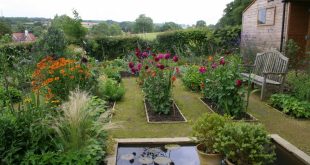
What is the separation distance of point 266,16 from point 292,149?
7.18 m

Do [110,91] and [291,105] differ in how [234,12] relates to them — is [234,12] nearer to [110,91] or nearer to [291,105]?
[291,105]

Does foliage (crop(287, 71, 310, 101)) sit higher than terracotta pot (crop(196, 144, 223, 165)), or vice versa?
foliage (crop(287, 71, 310, 101))

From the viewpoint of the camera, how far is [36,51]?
7.35 m

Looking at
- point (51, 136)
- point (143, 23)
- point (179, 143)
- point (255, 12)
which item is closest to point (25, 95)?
point (51, 136)

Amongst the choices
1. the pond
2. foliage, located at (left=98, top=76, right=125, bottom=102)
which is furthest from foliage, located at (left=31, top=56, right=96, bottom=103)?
the pond

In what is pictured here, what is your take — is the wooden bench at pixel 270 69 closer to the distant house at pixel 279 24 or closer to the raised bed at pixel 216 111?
the raised bed at pixel 216 111

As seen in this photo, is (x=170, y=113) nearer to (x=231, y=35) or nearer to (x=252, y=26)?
(x=252, y=26)

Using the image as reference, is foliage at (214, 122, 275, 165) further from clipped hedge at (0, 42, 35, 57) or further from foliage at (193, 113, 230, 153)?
clipped hedge at (0, 42, 35, 57)

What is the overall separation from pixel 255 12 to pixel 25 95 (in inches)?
367

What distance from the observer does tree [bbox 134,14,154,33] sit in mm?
17719

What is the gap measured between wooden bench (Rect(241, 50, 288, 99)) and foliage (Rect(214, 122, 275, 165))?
125 inches

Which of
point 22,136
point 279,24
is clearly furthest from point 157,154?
point 279,24

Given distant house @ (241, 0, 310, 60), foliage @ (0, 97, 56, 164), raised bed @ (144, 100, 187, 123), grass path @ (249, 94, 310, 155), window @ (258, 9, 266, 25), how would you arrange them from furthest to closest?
1. window @ (258, 9, 266, 25)
2. distant house @ (241, 0, 310, 60)
3. raised bed @ (144, 100, 187, 123)
4. grass path @ (249, 94, 310, 155)
5. foliage @ (0, 97, 56, 164)

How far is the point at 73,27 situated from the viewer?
1140 centimetres
